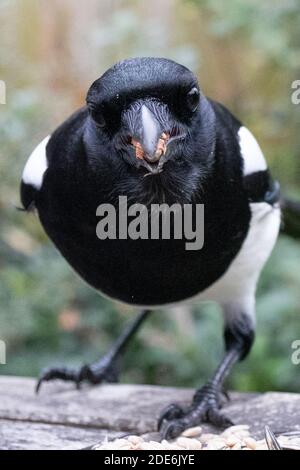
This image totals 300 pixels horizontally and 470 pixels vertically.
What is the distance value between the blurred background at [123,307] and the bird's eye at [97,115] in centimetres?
91

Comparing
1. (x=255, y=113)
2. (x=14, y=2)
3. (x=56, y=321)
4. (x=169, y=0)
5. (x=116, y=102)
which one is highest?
(x=169, y=0)

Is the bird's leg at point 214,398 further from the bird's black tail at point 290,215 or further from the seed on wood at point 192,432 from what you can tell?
the bird's black tail at point 290,215

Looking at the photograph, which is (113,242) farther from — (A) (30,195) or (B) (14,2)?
(B) (14,2)

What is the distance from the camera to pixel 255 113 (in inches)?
119

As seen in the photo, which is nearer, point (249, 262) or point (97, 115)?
point (97, 115)

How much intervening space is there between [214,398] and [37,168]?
558 millimetres

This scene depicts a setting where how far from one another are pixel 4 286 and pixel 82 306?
0.25 m

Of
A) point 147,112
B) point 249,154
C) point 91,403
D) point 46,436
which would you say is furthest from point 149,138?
point 91,403

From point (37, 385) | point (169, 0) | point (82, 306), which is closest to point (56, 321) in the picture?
point (82, 306)

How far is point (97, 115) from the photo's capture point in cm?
146

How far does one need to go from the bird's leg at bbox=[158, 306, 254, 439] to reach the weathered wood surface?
1.1 inches

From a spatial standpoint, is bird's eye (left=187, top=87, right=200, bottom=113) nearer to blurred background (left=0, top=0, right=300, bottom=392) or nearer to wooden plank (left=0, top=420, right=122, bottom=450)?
wooden plank (left=0, top=420, right=122, bottom=450)

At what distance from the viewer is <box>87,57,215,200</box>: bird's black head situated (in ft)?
4.50

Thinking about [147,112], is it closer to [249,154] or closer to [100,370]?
[249,154]
